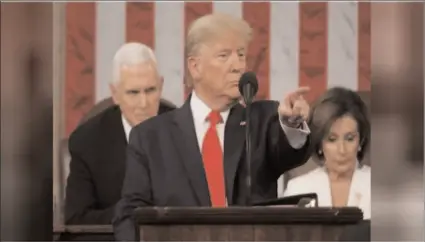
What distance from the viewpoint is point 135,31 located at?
3.54 metres

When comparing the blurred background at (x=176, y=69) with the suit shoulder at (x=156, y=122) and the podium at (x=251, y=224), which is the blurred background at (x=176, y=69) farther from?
the podium at (x=251, y=224)

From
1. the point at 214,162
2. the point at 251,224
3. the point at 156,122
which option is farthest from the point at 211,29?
the point at 251,224

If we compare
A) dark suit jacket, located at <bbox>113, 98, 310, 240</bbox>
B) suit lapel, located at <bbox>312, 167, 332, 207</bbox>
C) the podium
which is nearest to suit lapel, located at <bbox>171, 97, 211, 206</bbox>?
dark suit jacket, located at <bbox>113, 98, 310, 240</bbox>

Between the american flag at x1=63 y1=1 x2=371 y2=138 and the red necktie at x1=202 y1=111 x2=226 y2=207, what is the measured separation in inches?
6.9

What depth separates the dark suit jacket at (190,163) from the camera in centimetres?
333

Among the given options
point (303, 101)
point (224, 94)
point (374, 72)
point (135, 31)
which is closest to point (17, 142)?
point (135, 31)

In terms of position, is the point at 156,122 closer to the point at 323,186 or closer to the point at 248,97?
the point at 248,97

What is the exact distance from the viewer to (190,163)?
11.1 ft

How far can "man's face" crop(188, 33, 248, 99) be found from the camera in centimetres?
344

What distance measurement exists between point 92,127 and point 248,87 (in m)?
0.70

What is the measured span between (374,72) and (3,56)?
159 cm

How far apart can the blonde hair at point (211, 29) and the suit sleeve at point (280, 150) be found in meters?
0.38

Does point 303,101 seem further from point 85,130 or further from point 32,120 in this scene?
point 32,120

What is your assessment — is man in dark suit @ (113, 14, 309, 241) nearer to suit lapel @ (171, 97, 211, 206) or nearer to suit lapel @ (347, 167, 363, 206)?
suit lapel @ (171, 97, 211, 206)
